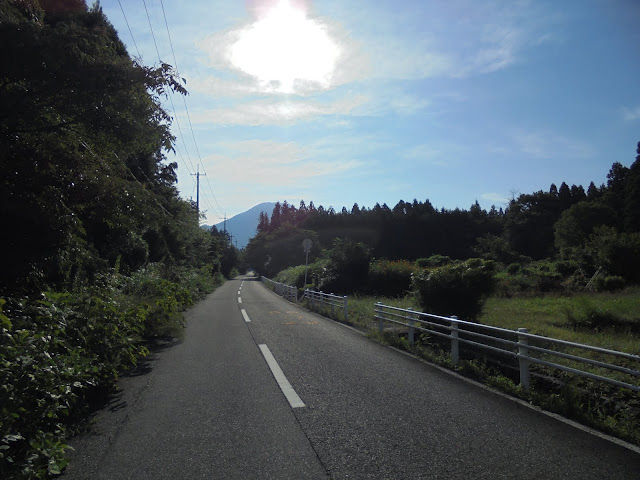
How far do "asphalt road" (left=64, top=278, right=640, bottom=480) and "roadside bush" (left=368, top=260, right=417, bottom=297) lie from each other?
20967 mm

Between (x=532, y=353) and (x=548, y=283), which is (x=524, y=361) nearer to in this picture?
(x=532, y=353)

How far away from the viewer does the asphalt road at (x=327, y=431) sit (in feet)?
11.5

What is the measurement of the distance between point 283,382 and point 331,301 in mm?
10565

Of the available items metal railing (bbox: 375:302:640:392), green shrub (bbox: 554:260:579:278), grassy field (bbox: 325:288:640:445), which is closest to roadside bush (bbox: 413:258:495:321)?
metal railing (bbox: 375:302:640:392)

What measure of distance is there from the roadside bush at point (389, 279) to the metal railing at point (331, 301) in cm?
800

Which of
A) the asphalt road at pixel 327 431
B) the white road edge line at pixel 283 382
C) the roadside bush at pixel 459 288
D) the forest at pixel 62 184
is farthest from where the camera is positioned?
the roadside bush at pixel 459 288

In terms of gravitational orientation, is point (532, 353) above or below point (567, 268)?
below

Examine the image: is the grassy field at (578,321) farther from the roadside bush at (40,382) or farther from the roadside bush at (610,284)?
the roadside bush at (610,284)

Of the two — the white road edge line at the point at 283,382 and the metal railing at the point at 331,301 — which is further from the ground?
the metal railing at the point at 331,301

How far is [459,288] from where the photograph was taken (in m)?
11.4

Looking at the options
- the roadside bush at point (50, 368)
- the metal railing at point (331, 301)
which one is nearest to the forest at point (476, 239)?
the metal railing at point (331, 301)

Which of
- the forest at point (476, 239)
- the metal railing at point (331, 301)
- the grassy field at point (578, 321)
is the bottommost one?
the grassy field at point (578, 321)

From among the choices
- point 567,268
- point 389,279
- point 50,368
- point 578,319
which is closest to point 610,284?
point 567,268

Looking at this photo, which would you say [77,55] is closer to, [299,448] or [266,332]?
[299,448]
